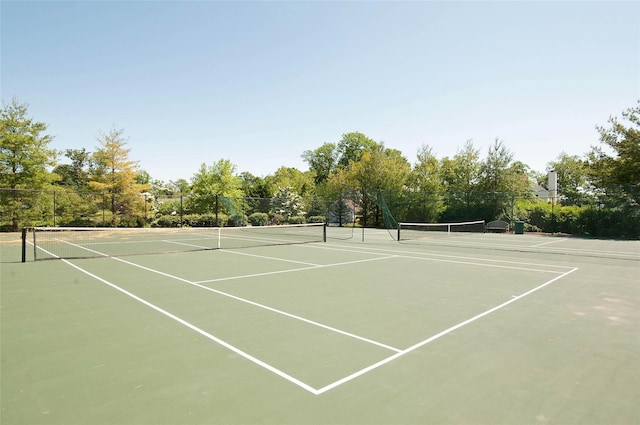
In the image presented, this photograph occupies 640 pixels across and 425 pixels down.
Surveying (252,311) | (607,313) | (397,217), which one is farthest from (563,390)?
(397,217)

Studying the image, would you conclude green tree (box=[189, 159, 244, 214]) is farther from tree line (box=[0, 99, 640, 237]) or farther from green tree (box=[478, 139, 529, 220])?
green tree (box=[478, 139, 529, 220])

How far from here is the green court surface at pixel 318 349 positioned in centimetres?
285

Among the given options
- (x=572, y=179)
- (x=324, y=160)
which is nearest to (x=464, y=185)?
(x=572, y=179)

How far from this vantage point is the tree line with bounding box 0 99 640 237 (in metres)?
22.9

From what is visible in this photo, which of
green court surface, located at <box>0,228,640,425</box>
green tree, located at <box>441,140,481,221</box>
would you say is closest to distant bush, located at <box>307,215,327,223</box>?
green tree, located at <box>441,140,481,221</box>

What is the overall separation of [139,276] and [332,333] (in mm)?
5667

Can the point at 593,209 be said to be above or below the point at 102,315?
above

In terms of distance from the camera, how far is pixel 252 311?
220 inches

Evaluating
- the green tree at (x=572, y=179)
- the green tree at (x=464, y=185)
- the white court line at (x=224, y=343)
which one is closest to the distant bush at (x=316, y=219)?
the green tree at (x=464, y=185)

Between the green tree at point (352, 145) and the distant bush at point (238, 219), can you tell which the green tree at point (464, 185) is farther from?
the green tree at point (352, 145)

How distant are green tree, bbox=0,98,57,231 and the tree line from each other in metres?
0.05

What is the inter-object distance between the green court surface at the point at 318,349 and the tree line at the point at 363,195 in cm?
1646

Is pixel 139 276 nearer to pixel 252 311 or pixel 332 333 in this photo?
pixel 252 311

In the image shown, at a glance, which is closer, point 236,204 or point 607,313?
point 607,313
